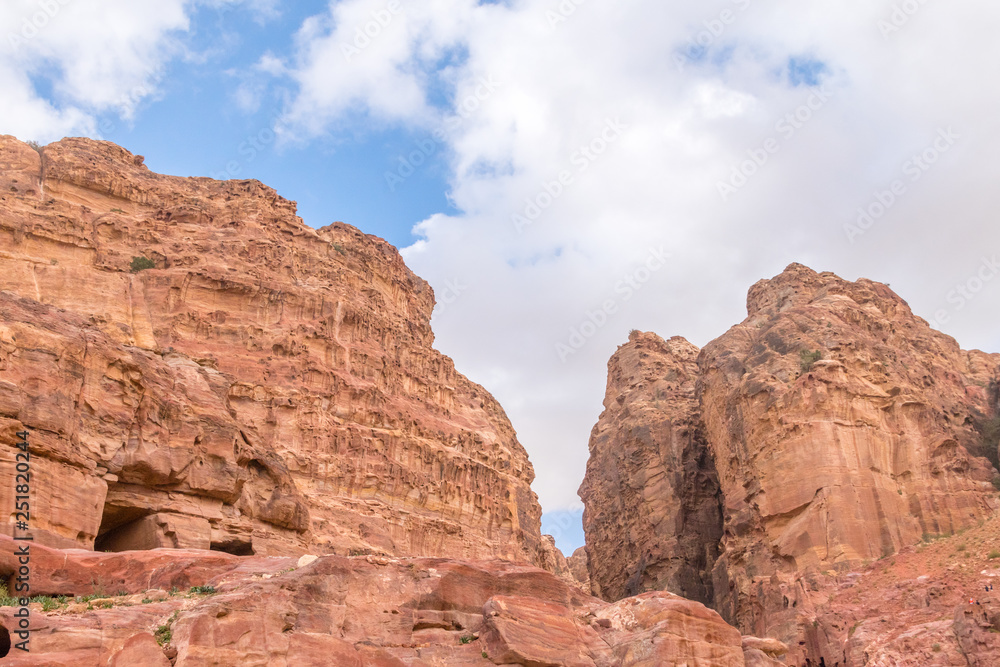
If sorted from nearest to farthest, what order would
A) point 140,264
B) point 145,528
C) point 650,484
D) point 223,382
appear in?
point 145,528, point 223,382, point 140,264, point 650,484

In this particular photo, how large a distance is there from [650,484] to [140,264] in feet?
132

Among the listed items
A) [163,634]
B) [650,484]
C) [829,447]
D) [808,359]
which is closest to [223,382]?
[163,634]

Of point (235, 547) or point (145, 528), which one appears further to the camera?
point (235, 547)

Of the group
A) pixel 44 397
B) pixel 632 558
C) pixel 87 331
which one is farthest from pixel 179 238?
pixel 632 558

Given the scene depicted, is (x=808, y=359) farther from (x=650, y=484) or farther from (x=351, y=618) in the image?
(x=351, y=618)

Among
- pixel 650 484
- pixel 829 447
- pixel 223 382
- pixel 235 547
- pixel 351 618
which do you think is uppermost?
pixel 650 484

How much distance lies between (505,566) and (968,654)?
2431 centimetres

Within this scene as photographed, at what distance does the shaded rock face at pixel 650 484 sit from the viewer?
69375 millimetres

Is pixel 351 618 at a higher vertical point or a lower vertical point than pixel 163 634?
higher

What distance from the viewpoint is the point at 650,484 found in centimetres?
7475

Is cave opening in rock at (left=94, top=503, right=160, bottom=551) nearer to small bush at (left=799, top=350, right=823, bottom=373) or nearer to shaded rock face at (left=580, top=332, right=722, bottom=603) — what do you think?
small bush at (left=799, top=350, right=823, bottom=373)

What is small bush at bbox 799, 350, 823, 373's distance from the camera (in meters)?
58.8

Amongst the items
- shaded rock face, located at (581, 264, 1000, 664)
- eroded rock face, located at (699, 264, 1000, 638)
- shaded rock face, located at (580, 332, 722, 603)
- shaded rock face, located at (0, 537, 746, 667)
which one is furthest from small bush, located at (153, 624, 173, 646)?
shaded rock face, located at (580, 332, 722, 603)

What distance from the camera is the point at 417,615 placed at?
21938 millimetres
